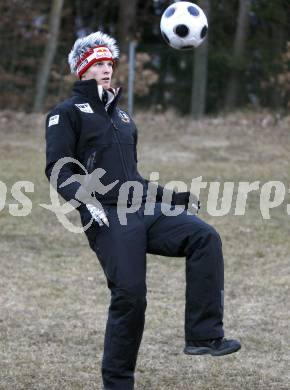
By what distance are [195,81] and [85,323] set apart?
14477 mm

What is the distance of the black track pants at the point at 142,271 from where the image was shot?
5066mm

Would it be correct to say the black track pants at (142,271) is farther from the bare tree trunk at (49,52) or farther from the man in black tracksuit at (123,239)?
the bare tree trunk at (49,52)

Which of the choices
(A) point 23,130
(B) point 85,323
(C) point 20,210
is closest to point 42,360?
(B) point 85,323

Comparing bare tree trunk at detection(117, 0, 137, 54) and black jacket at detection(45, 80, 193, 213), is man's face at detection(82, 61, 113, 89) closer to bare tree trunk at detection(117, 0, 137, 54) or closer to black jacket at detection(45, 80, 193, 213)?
black jacket at detection(45, 80, 193, 213)

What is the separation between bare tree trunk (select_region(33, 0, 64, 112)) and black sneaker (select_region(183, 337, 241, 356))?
16195 mm

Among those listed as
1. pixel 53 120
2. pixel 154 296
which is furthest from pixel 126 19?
pixel 53 120

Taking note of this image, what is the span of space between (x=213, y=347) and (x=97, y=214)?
990mm

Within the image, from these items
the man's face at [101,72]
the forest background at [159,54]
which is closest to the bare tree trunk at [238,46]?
the forest background at [159,54]

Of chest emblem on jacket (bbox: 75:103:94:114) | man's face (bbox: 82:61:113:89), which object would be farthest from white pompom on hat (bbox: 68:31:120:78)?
chest emblem on jacket (bbox: 75:103:94:114)

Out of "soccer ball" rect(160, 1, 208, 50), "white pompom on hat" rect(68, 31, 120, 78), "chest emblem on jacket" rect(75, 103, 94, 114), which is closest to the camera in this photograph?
"chest emblem on jacket" rect(75, 103, 94, 114)

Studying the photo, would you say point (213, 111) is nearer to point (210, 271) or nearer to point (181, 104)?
point (181, 104)

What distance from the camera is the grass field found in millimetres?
6117

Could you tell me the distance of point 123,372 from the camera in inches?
203

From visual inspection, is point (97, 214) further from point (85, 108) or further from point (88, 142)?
point (85, 108)
